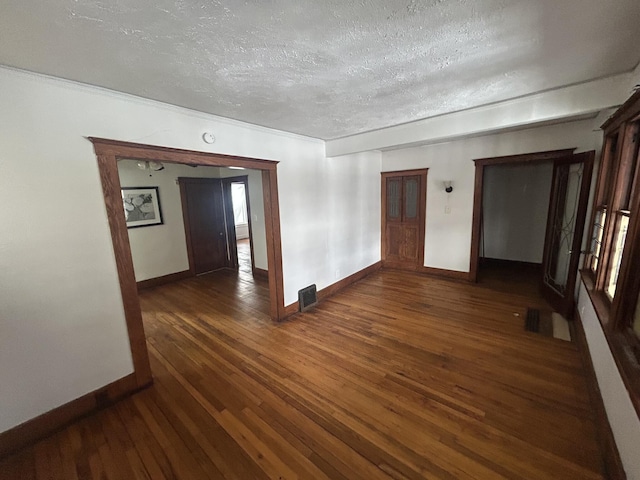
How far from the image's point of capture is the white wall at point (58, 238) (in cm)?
164

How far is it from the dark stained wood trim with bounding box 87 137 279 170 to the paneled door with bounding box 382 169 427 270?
3.16m

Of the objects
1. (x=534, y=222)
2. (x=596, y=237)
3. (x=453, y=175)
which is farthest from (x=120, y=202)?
(x=534, y=222)

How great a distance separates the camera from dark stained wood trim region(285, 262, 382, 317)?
3638 mm

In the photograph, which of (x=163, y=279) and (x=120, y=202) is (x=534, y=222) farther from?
(x=163, y=279)

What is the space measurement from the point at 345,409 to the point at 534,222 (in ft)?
17.9

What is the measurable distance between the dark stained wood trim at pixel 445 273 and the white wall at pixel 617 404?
238 cm

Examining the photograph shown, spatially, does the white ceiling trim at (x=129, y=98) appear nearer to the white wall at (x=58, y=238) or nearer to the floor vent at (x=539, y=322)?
the white wall at (x=58, y=238)

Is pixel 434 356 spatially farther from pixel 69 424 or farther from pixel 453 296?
pixel 69 424

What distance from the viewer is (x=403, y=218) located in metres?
5.30

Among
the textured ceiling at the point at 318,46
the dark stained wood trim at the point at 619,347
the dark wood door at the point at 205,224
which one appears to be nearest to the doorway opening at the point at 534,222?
the dark stained wood trim at the point at 619,347

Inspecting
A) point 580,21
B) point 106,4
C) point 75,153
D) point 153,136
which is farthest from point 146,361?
point 580,21

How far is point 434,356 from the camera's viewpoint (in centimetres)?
260

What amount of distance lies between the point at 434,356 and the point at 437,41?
260 centimetres

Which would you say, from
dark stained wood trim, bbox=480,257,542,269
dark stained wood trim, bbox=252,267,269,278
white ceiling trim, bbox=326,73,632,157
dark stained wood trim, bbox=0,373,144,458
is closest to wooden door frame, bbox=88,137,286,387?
dark stained wood trim, bbox=0,373,144,458
